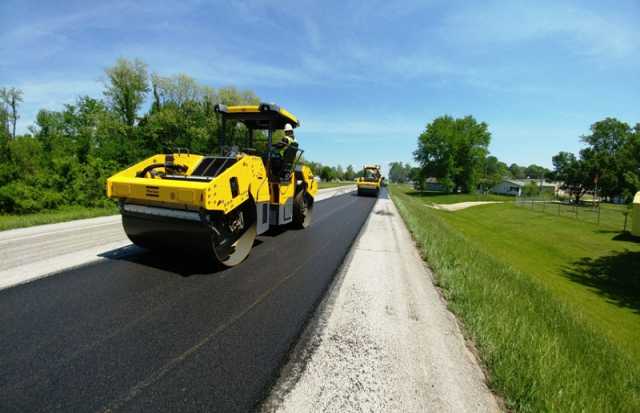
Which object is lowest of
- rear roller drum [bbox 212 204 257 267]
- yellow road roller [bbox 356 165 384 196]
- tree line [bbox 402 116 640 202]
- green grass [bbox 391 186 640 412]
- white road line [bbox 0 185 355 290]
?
green grass [bbox 391 186 640 412]

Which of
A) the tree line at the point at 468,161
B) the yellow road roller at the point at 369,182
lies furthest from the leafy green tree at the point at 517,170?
the yellow road roller at the point at 369,182

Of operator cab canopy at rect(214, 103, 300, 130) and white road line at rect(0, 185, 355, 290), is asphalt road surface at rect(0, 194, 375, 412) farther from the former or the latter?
operator cab canopy at rect(214, 103, 300, 130)

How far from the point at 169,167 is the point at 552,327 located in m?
6.09

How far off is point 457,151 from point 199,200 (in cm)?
5667

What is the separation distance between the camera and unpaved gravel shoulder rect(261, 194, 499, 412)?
1.94 m

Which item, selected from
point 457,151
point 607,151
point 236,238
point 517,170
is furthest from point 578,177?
point 517,170

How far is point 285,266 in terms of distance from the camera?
15.5ft

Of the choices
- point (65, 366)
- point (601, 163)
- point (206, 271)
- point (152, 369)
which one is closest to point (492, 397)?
point (152, 369)

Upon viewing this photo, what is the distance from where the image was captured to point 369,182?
23.7 m

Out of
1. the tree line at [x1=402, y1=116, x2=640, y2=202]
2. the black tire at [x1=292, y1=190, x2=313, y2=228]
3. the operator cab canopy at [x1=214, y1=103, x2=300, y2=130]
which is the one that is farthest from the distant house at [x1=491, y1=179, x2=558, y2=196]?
the operator cab canopy at [x1=214, y1=103, x2=300, y2=130]

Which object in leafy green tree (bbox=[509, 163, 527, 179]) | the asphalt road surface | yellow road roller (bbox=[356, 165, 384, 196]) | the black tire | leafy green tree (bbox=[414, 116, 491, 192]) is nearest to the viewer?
the asphalt road surface

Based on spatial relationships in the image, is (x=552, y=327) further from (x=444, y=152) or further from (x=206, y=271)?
(x=444, y=152)

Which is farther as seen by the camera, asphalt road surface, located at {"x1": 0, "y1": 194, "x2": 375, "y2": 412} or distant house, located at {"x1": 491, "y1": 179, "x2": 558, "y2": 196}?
distant house, located at {"x1": 491, "y1": 179, "x2": 558, "y2": 196}

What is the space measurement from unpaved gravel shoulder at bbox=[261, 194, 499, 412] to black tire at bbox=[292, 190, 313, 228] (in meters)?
3.66
